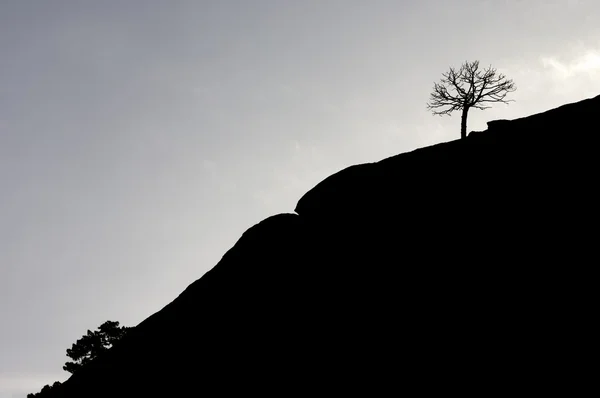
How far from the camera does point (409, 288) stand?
9.60 meters

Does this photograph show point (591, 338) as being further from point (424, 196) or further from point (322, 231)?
point (322, 231)

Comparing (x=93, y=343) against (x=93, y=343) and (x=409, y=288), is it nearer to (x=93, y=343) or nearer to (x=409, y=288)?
(x=93, y=343)

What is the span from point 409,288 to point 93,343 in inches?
1669

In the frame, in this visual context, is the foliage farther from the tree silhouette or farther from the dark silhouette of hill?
the dark silhouette of hill

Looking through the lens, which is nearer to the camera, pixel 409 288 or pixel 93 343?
pixel 409 288

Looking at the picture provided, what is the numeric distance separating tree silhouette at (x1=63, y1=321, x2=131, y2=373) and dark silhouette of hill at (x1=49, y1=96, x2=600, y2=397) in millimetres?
33915

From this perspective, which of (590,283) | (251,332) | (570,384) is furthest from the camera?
(251,332)

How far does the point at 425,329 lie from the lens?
890cm

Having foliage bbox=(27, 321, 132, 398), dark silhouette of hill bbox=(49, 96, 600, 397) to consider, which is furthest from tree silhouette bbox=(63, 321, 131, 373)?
dark silhouette of hill bbox=(49, 96, 600, 397)

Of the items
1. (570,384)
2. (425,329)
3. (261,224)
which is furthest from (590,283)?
(261,224)

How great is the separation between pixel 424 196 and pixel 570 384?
15.3 feet

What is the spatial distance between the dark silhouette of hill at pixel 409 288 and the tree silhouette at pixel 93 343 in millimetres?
33915

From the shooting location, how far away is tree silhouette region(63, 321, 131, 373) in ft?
142

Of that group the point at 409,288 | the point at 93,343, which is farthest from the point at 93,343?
the point at 409,288
